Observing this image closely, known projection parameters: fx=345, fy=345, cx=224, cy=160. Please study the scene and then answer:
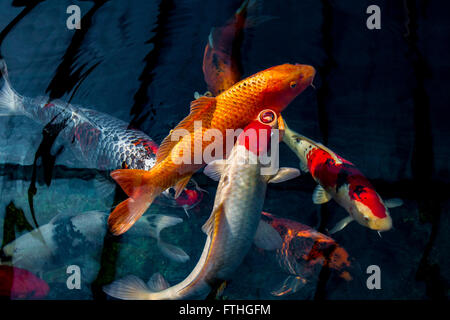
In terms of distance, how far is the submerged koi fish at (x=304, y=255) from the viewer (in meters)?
2.05

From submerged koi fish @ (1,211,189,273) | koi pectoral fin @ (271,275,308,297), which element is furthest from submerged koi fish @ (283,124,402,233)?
submerged koi fish @ (1,211,189,273)

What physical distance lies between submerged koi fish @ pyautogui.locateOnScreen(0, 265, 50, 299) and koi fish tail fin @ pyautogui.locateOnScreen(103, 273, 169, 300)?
44cm

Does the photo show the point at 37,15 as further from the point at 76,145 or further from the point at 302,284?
the point at 302,284

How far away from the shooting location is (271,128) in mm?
1972

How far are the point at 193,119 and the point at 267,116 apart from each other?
0.43m

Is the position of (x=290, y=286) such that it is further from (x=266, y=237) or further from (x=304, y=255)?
(x=266, y=237)

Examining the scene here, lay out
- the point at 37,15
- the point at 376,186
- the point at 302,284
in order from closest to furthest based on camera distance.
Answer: the point at 302,284 < the point at 376,186 < the point at 37,15

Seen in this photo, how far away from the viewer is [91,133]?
→ 8.16 ft

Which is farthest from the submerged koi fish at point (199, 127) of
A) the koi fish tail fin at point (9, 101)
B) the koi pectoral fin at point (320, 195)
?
the koi fish tail fin at point (9, 101)

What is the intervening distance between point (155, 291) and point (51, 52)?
2.30 metres

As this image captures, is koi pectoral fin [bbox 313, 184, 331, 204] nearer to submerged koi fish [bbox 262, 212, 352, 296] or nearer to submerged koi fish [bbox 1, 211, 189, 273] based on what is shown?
submerged koi fish [bbox 262, 212, 352, 296]

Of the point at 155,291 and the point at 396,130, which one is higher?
the point at 396,130

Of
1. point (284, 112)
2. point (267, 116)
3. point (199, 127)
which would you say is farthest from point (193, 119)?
point (284, 112)

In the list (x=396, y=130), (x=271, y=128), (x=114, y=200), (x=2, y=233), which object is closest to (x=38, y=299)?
(x=2, y=233)
